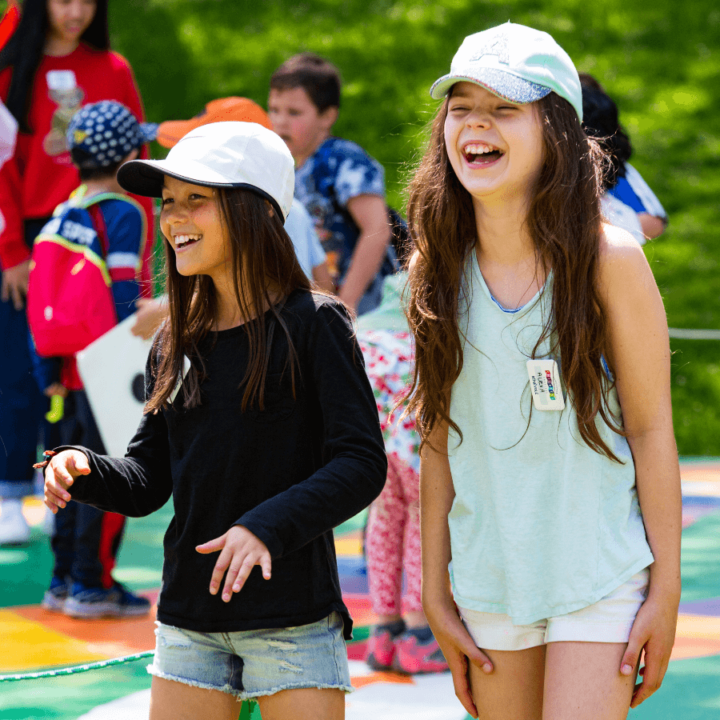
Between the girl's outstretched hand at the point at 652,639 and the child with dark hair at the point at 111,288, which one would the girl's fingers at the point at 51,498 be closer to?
the girl's outstretched hand at the point at 652,639

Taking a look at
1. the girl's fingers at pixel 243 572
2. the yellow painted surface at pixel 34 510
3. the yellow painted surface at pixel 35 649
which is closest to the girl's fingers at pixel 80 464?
the girl's fingers at pixel 243 572

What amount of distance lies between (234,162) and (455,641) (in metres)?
1.00

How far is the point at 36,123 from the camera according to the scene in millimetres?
5164

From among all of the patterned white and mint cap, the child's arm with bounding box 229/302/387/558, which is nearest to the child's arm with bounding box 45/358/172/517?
the child's arm with bounding box 229/302/387/558

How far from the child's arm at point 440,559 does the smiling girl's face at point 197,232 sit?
0.54 metres

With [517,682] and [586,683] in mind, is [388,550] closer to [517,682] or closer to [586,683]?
[517,682]

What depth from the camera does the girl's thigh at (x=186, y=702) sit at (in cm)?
200

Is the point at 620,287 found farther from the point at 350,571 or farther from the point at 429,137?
the point at 350,571

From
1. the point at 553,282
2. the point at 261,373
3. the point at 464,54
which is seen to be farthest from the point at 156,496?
the point at 464,54

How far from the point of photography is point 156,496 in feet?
7.19

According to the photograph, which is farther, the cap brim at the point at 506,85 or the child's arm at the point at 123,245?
the child's arm at the point at 123,245

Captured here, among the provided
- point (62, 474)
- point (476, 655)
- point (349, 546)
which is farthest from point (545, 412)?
point (349, 546)

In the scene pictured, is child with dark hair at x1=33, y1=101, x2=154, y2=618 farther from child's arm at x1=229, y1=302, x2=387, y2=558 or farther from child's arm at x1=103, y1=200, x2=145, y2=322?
child's arm at x1=229, y1=302, x2=387, y2=558

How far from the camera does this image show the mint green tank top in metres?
1.90
